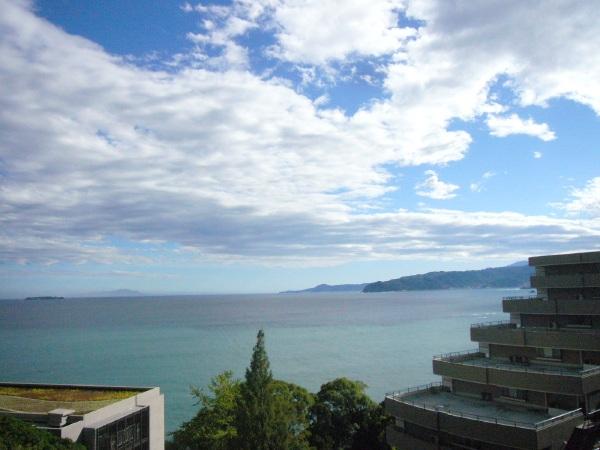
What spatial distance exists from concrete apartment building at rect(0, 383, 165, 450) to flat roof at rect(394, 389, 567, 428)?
18585 millimetres

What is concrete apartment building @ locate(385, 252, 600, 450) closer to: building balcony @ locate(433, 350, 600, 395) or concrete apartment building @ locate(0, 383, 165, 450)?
building balcony @ locate(433, 350, 600, 395)

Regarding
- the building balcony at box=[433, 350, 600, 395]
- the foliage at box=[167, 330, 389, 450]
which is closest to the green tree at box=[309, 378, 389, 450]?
the foliage at box=[167, 330, 389, 450]

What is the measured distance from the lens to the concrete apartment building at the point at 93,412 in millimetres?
28125

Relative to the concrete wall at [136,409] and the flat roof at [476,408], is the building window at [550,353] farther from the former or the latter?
the concrete wall at [136,409]

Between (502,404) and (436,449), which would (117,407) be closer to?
(436,449)

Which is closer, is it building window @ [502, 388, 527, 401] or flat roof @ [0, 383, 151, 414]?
flat roof @ [0, 383, 151, 414]

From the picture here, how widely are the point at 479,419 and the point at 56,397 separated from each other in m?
28.0

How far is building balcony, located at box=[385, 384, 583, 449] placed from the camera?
30828 millimetres

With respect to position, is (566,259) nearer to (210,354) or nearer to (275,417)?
(275,417)

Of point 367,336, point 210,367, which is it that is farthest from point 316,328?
point 210,367

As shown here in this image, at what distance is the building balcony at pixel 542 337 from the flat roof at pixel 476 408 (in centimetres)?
603

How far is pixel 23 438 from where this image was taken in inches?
957

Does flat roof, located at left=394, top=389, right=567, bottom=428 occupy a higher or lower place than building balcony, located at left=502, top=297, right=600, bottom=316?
lower

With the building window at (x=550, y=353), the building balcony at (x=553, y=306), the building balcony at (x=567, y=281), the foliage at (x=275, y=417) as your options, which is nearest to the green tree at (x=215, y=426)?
the foliage at (x=275, y=417)
